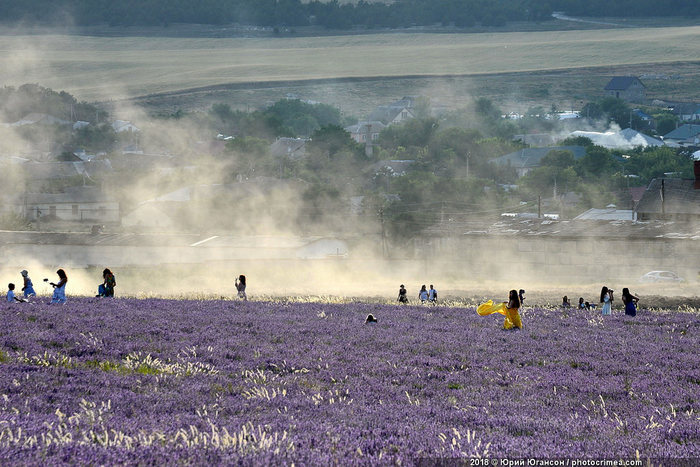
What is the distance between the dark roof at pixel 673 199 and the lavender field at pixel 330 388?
5792cm

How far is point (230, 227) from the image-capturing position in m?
113

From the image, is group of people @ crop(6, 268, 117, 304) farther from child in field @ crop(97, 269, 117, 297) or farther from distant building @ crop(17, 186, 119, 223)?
distant building @ crop(17, 186, 119, 223)

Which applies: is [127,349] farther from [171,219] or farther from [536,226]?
[171,219]

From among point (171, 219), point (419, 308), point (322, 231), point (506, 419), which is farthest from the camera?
point (171, 219)

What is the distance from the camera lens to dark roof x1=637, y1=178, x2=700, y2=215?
8156 cm

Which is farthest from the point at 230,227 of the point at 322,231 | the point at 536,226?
the point at 536,226

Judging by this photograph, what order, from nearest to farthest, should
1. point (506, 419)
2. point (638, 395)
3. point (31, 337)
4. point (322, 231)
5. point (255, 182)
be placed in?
1. point (506, 419)
2. point (638, 395)
3. point (31, 337)
4. point (322, 231)
5. point (255, 182)

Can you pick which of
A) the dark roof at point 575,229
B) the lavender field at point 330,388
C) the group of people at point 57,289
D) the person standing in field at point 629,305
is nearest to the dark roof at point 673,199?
the dark roof at point 575,229

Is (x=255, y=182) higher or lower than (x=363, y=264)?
higher

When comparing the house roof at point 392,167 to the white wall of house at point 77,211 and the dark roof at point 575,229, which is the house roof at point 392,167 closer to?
the white wall of house at point 77,211

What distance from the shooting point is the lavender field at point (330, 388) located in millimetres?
10039

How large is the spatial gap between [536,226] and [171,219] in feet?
213

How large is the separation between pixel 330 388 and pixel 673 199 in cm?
7620

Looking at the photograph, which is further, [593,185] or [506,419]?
[593,185]
